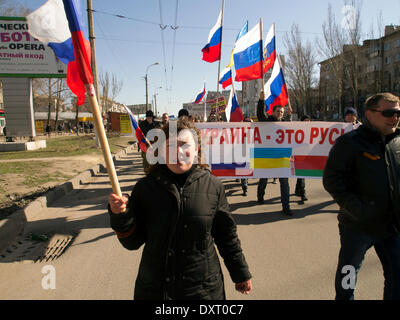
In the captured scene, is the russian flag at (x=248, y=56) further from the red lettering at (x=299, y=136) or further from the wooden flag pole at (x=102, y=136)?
the wooden flag pole at (x=102, y=136)

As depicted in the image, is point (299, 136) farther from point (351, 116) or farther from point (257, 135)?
point (351, 116)

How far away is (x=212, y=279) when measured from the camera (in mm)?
1716

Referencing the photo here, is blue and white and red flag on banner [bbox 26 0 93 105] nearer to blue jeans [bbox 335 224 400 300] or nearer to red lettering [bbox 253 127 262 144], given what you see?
blue jeans [bbox 335 224 400 300]

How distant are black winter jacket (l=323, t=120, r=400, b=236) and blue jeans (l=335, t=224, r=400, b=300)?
3.0 inches

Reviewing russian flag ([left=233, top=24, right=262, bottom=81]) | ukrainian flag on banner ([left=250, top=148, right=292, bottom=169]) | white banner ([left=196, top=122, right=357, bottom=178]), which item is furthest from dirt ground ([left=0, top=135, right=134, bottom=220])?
russian flag ([left=233, top=24, right=262, bottom=81])

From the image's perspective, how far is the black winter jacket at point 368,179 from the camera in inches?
83.1

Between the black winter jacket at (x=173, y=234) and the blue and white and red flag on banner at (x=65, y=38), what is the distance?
0.69m

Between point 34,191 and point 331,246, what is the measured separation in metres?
6.55

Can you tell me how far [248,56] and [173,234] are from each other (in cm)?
687

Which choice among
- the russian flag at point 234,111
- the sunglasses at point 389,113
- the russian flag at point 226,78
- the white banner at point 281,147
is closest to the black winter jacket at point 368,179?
the sunglasses at point 389,113

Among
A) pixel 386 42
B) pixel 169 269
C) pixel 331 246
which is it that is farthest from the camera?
pixel 386 42
